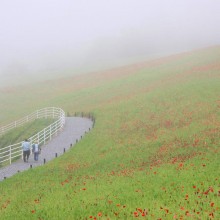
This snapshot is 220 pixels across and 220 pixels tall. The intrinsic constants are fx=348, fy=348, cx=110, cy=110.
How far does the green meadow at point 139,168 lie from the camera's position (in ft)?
37.0

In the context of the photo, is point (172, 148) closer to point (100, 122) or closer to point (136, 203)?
point (136, 203)

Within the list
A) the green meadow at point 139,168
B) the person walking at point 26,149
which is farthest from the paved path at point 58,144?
the green meadow at point 139,168

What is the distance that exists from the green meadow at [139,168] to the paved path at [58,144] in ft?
5.56

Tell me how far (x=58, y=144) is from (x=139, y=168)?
13.3 metres

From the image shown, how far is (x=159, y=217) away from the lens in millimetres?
9891

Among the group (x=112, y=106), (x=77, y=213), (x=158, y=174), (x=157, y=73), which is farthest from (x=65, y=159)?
(x=157, y=73)

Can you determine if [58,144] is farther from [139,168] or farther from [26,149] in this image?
[139,168]

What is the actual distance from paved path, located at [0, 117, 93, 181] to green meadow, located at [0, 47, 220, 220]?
1694 millimetres

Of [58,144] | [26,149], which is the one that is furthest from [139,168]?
[58,144]

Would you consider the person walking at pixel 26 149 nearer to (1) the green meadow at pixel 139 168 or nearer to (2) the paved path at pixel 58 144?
(2) the paved path at pixel 58 144

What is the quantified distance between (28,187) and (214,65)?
46.7m

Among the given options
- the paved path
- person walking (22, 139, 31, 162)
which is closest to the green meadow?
the paved path

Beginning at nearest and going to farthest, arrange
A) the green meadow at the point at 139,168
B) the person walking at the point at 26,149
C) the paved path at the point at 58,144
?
the green meadow at the point at 139,168 → the paved path at the point at 58,144 → the person walking at the point at 26,149

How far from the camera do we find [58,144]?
97.6ft
